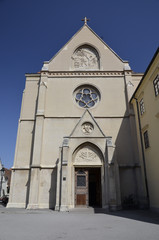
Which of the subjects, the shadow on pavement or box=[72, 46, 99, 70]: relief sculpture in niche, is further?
box=[72, 46, 99, 70]: relief sculpture in niche

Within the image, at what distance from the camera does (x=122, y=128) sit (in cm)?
1898

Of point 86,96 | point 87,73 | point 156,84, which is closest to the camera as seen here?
point 156,84

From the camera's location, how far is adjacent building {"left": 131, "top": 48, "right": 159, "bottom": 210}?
45.6 ft

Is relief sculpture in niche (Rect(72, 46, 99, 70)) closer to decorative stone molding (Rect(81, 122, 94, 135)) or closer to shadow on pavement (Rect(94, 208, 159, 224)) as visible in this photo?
decorative stone molding (Rect(81, 122, 94, 135))

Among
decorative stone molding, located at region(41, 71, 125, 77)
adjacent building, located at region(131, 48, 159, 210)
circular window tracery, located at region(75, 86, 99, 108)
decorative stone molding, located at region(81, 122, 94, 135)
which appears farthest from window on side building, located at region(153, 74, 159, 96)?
decorative stone molding, located at region(41, 71, 125, 77)

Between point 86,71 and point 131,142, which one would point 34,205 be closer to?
point 131,142

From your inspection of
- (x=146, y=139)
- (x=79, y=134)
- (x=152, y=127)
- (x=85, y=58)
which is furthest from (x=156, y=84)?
(x=85, y=58)

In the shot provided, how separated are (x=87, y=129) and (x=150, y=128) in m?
5.72

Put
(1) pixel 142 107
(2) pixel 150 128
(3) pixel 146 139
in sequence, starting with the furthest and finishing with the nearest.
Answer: (1) pixel 142 107
(3) pixel 146 139
(2) pixel 150 128

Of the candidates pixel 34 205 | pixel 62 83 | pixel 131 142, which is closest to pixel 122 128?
pixel 131 142

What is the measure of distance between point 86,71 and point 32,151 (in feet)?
37.1

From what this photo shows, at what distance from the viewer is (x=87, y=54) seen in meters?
23.3

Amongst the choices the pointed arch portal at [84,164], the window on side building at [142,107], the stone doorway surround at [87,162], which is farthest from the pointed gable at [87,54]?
the pointed arch portal at [84,164]

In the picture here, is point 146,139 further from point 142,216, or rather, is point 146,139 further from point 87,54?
point 87,54
